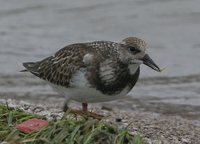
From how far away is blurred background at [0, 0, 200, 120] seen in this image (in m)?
Answer: 8.80

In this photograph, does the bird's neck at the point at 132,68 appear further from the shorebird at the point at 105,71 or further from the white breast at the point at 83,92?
the white breast at the point at 83,92

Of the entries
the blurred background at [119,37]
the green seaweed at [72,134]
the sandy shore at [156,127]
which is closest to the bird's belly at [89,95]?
the sandy shore at [156,127]

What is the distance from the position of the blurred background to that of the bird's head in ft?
8.38

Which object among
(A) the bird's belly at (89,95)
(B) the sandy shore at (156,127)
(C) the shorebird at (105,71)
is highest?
(C) the shorebird at (105,71)

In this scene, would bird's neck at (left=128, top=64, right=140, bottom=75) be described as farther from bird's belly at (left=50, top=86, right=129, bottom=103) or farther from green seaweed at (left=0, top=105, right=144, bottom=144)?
green seaweed at (left=0, top=105, right=144, bottom=144)

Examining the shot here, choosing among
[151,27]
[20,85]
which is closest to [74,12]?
[151,27]

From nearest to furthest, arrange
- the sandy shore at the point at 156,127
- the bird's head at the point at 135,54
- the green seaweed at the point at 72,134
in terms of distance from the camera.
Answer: the green seaweed at the point at 72,134
the bird's head at the point at 135,54
the sandy shore at the point at 156,127

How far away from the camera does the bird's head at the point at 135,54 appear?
540 centimetres

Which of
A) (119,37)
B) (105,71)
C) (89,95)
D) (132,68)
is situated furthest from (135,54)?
(119,37)

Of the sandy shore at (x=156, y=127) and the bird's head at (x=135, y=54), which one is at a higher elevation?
the bird's head at (x=135, y=54)

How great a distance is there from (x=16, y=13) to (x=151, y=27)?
8.10 feet

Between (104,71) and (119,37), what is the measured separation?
20.9 ft

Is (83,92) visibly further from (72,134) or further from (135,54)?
(72,134)

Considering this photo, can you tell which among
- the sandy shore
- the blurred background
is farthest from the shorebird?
the blurred background
